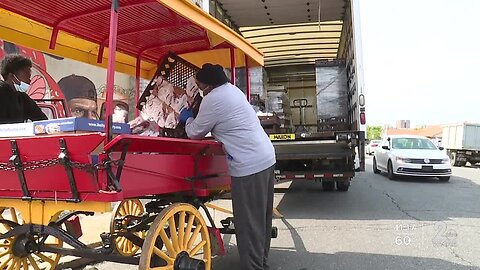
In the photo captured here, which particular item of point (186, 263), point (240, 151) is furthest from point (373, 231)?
point (186, 263)

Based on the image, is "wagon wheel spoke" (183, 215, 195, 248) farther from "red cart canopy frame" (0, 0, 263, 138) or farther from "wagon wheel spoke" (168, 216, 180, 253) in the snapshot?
"red cart canopy frame" (0, 0, 263, 138)

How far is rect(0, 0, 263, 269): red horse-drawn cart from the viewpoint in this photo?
2854mm

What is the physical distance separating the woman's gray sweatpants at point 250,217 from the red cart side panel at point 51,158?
4.53ft

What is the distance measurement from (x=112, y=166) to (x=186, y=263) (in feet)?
3.44

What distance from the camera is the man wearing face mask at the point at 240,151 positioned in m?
3.80

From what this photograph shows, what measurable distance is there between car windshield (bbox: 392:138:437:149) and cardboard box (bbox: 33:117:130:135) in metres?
13.8

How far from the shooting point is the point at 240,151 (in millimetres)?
3883

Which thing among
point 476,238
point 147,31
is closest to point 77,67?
point 147,31

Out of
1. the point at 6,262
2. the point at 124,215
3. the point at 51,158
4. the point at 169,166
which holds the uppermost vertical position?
the point at 51,158

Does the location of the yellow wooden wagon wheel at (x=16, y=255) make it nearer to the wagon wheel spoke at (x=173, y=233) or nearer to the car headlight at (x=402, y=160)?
the wagon wheel spoke at (x=173, y=233)

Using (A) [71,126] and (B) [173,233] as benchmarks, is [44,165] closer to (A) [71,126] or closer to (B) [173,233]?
(A) [71,126]

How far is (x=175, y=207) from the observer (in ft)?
11.1

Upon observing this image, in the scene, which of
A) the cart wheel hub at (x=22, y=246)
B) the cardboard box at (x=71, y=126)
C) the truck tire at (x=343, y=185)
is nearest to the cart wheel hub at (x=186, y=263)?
the cardboard box at (x=71, y=126)

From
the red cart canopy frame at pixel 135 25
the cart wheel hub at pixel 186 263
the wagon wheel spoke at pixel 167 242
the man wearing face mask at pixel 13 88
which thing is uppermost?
the red cart canopy frame at pixel 135 25
